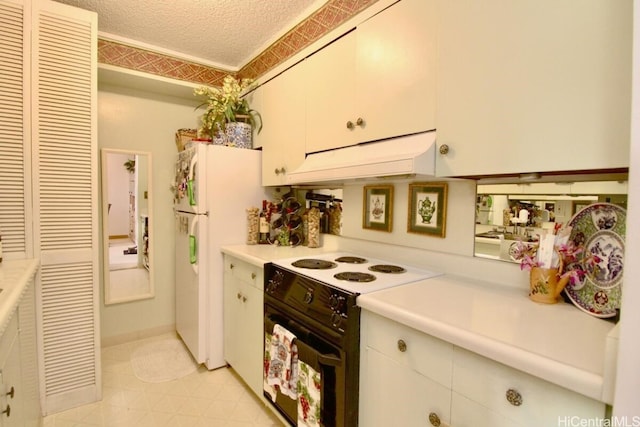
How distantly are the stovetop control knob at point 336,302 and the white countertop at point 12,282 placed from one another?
101cm

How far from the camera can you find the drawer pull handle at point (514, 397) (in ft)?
2.45

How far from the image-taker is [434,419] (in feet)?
3.04

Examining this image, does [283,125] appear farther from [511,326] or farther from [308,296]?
[511,326]

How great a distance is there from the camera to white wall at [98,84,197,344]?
8.41 feet

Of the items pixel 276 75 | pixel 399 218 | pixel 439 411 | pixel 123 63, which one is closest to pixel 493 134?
pixel 399 218

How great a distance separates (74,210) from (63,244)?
20cm

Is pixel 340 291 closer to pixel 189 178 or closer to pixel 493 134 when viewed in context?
pixel 493 134

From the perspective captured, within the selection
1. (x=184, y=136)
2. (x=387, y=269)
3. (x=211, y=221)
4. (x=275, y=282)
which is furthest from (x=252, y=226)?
(x=387, y=269)

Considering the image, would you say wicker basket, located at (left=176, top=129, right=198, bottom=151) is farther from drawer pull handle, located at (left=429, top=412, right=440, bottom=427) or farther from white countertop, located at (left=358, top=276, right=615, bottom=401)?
drawer pull handle, located at (left=429, top=412, right=440, bottom=427)

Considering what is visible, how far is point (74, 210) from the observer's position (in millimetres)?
1793

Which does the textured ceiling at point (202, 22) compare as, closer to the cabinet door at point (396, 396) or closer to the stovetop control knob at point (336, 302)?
the stovetop control knob at point (336, 302)

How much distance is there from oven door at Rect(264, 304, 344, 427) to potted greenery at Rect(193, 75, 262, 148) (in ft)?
4.71

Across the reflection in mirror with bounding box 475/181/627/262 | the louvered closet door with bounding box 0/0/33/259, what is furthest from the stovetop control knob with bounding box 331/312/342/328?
the louvered closet door with bounding box 0/0/33/259

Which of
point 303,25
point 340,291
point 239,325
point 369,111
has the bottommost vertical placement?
point 239,325
